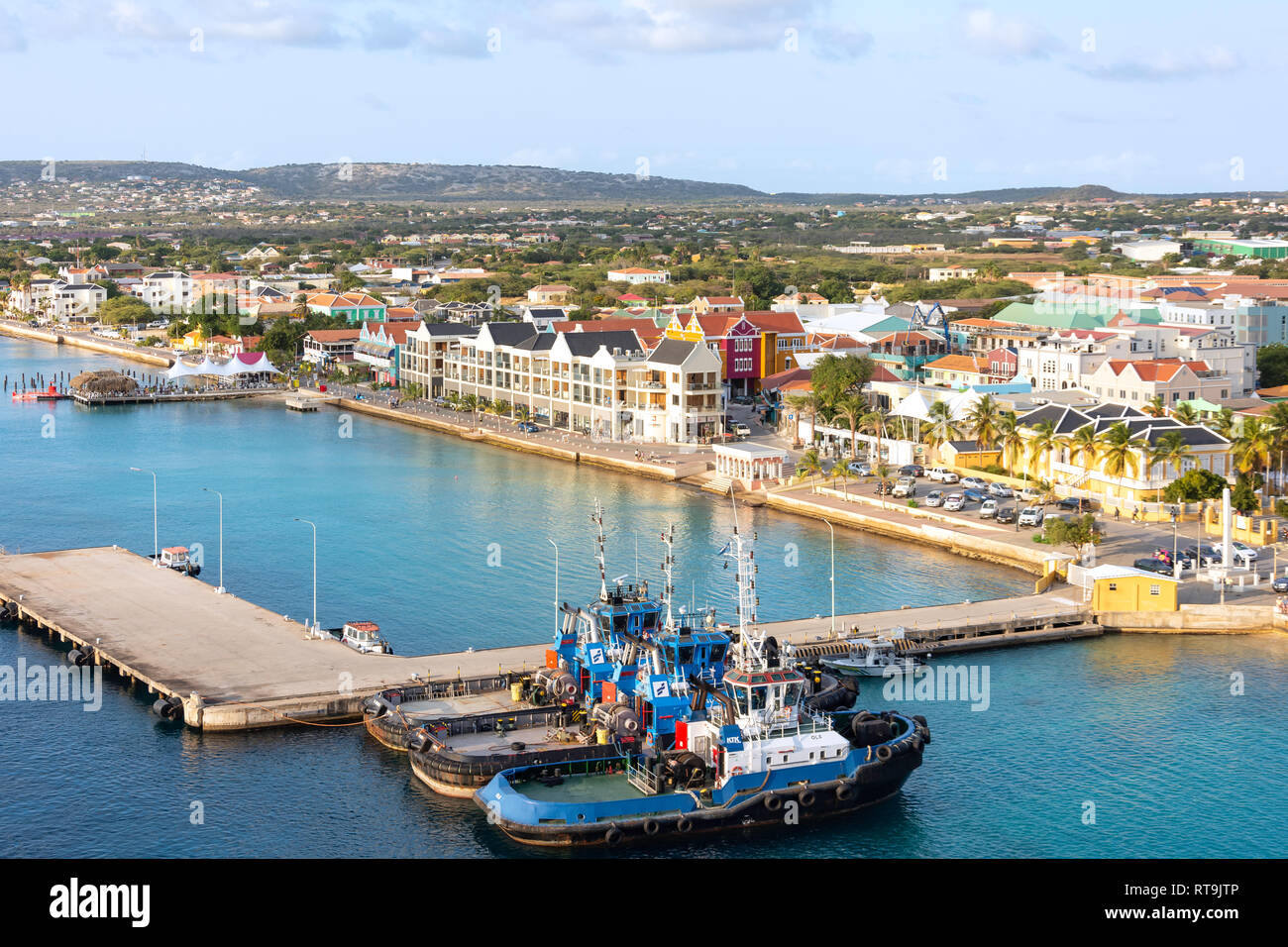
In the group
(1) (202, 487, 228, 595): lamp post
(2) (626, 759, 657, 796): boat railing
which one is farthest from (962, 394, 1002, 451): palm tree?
(2) (626, 759, 657, 796): boat railing

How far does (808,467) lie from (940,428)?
4.91m

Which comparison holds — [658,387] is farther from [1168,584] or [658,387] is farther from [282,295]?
[282,295]

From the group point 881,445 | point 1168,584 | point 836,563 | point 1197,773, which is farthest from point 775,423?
point 1197,773

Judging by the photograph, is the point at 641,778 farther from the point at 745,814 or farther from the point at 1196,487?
the point at 1196,487

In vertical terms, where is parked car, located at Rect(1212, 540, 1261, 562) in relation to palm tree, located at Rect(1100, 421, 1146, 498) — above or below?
below

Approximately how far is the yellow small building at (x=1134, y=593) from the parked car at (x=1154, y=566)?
2.29 metres

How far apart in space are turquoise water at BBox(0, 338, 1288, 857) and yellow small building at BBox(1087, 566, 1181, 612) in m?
1.24

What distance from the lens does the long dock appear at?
100 feet

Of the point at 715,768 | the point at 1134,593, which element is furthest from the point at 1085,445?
the point at 715,768

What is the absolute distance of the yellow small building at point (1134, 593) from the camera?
1483 inches

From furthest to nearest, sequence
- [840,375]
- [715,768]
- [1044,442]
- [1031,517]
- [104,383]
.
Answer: [104,383] → [840,375] → [1044,442] → [1031,517] → [715,768]

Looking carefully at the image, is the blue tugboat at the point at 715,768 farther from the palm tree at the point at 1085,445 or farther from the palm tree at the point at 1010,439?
the palm tree at the point at 1010,439

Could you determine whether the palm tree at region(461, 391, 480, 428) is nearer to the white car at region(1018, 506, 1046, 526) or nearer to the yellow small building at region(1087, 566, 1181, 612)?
the white car at region(1018, 506, 1046, 526)

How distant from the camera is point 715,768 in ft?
87.0
